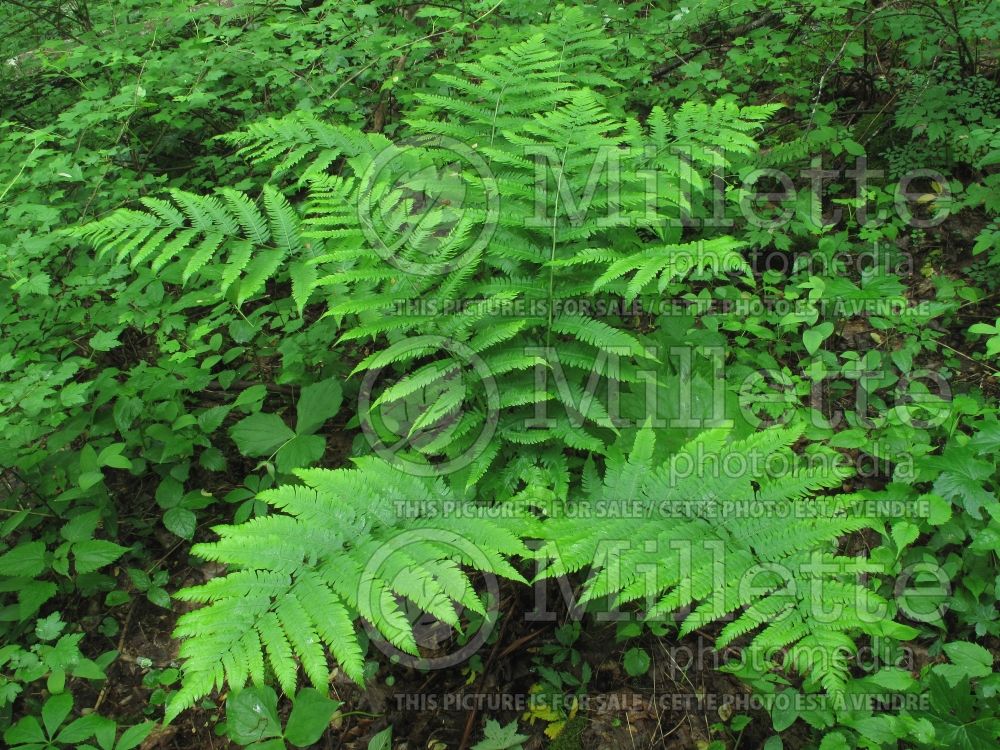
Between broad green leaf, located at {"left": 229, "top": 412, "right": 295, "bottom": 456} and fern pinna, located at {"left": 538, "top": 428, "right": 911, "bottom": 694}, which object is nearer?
fern pinna, located at {"left": 538, "top": 428, "right": 911, "bottom": 694}

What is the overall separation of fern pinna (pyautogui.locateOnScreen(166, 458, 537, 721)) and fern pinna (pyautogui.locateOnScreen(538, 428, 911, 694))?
25 centimetres

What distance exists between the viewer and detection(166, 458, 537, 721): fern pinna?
5.11 feet

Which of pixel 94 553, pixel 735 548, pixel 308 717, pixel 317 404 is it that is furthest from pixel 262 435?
pixel 735 548

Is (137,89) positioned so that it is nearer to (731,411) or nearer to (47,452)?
(47,452)

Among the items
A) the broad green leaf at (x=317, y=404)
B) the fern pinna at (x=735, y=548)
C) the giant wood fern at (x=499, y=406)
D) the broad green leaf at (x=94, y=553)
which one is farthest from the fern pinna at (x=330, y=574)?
the broad green leaf at (x=94, y=553)

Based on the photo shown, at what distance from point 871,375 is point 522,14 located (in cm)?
336

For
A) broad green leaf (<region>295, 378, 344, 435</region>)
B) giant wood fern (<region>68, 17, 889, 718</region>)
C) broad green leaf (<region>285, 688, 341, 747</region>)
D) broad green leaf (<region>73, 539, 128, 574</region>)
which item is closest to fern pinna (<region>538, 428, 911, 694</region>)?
giant wood fern (<region>68, 17, 889, 718</region>)

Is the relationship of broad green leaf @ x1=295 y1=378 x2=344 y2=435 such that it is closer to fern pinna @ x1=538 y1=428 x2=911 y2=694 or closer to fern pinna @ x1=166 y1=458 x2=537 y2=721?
fern pinna @ x1=166 y1=458 x2=537 y2=721

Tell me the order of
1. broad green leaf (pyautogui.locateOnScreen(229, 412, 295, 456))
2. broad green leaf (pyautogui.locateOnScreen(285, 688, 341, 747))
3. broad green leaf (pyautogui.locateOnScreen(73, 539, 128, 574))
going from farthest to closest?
1. broad green leaf (pyautogui.locateOnScreen(229, 412, 295, 456))
2. broad green leaf (pyautogui.locateOnScreen(73, 539, 128, 574))
3. broad green leaf (pyautogui.locateOnScreen(285, 688, 341, 747))

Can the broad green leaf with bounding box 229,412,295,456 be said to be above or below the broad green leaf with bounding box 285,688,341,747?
above

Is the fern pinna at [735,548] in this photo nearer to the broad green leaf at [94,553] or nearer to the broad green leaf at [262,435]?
the broad green leaf at [262,435]

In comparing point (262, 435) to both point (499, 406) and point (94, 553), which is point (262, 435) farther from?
point (499, 406)

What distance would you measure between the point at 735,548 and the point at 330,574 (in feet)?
3.88

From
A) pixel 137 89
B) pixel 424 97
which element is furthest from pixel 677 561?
pixel 137 89
